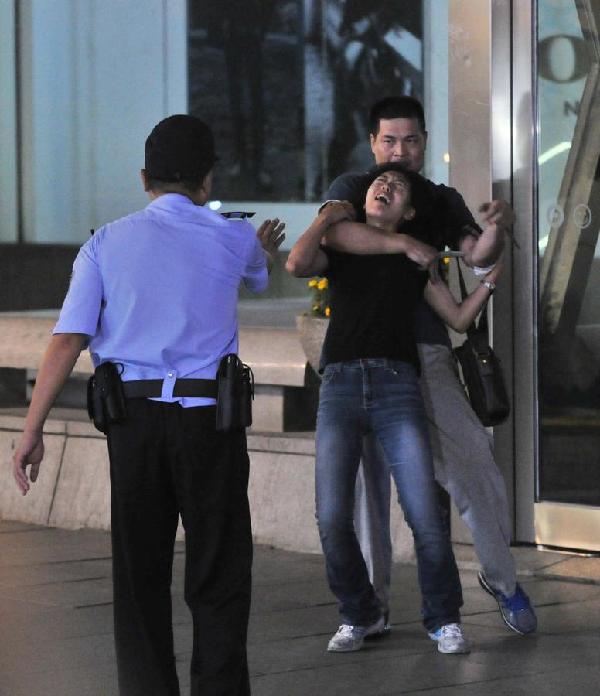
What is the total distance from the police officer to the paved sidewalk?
0.93 m

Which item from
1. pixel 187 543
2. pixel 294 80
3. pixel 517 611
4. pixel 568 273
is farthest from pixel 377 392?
pixel 294 80

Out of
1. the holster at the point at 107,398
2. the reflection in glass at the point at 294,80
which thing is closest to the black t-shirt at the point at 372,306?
the holster at the point at 107,398

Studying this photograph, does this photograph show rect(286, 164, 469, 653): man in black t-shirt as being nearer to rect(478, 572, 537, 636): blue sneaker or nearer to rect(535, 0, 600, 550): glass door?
rect(478, 572, 537, 636): blue sneaker

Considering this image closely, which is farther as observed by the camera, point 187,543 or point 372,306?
point 372,306

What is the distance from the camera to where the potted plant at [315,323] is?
868cm

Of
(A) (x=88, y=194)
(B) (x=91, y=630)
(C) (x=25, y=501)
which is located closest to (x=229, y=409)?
(B) (x=91, y=630)

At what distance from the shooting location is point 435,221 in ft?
20.4

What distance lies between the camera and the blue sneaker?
634 centimetres

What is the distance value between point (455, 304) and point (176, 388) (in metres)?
1.79

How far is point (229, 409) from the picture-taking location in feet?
15.1

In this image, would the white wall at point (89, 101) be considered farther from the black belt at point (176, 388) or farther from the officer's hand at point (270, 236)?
the black belt at point (176, 388)

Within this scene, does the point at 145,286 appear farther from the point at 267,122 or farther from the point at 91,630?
the point at 267,122

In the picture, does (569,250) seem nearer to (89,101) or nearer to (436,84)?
(436,84)

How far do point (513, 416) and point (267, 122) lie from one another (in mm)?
3346
